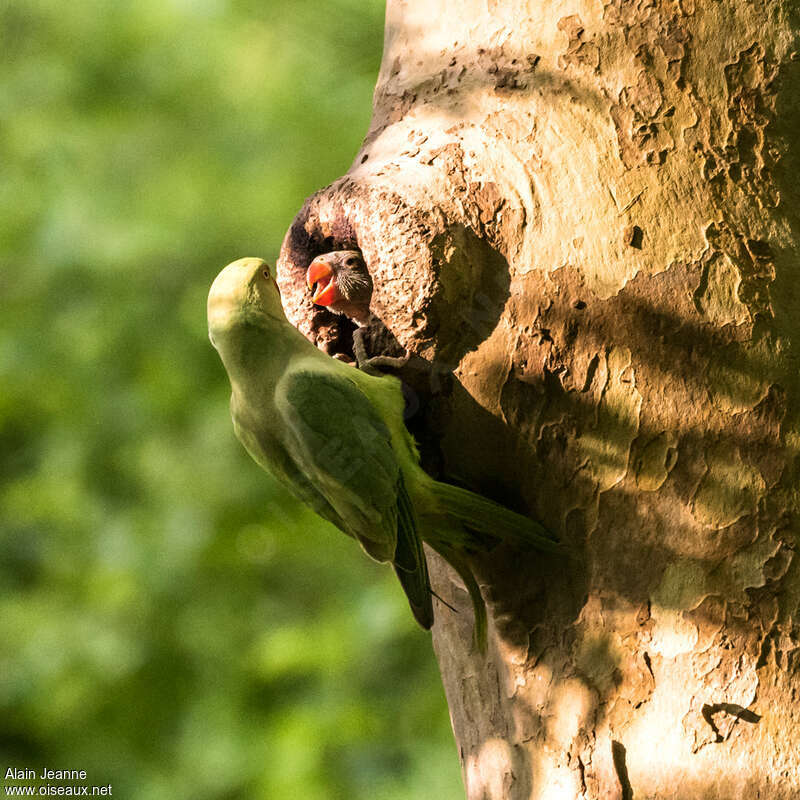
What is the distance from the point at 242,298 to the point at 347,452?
0.59 m

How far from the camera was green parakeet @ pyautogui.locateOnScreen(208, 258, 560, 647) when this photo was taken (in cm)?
229

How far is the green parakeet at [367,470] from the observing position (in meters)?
2.29

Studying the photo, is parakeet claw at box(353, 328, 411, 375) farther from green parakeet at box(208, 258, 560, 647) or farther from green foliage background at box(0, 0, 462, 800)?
green foliage background at box(0, 0, 462, 800)

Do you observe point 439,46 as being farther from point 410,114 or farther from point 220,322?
point 220,322

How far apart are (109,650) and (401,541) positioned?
138 inches

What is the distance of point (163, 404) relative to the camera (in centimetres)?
532

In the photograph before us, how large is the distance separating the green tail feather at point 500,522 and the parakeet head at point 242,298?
812 millimetres

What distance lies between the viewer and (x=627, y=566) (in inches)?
80.7

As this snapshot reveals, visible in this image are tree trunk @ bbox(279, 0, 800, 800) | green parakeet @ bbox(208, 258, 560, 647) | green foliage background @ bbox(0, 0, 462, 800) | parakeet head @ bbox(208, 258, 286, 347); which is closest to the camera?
tree trunk @ bbox(279, 0, 800, 800)

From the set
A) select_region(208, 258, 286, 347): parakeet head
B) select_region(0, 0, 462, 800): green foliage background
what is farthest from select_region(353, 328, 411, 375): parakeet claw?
select_region(0, 0, 462, 800): green foliage background

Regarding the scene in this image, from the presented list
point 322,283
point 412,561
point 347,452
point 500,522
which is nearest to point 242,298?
point 322,283

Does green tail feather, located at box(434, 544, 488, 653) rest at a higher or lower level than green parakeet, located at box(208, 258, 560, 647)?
lower

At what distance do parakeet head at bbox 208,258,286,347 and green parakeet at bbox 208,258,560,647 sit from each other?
0.04 metres

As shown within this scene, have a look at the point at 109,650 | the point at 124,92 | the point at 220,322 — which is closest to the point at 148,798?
the point at 109,650
